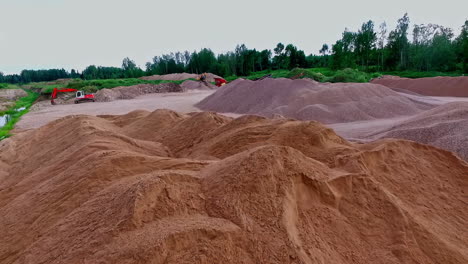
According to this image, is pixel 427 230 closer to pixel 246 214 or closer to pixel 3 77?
pixel 246 214

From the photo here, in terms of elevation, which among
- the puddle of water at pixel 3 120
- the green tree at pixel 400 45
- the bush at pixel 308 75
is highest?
the green tree at pixel 400 45

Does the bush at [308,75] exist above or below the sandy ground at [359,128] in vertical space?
above

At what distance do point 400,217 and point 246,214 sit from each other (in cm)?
186

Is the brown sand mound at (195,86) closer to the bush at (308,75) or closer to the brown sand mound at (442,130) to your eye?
the bush at (308,75)

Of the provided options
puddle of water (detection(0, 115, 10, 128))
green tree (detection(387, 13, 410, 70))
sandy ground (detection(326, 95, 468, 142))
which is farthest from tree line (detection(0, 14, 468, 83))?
puddle of water (detection(0, 115, 10, 128))

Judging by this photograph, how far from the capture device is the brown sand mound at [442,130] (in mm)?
7848

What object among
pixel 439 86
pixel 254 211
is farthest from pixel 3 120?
pixel 439 86

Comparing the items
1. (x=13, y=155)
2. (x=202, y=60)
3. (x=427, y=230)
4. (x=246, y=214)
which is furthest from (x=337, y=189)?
(x=202, y=60)

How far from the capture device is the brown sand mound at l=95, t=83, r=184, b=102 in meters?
33.8

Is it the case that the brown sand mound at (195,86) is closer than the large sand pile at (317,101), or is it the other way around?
the large sand pile at (317,101)

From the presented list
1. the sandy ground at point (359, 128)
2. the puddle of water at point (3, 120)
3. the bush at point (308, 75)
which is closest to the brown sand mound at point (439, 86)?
the bush at point (308, 75)

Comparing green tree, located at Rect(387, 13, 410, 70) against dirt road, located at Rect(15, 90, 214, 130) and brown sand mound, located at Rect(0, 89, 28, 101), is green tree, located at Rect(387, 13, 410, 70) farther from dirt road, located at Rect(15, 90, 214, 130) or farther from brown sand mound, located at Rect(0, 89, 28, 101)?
brown sand mound, located at Rect(0, 89, 28, 101)

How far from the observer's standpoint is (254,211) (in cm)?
302

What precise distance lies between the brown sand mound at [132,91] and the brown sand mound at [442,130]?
30.1 m
